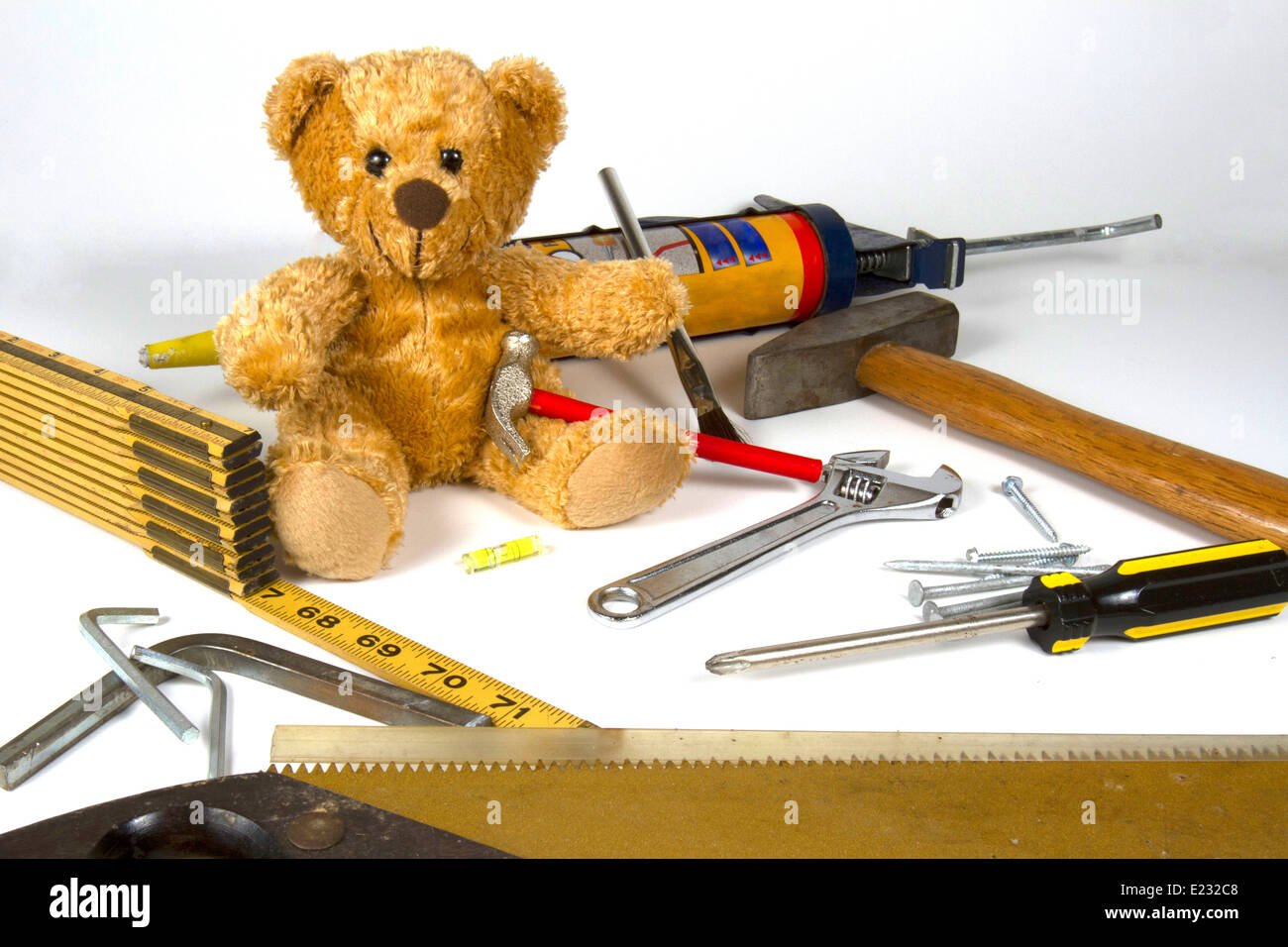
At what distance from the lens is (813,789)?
1.31 metres

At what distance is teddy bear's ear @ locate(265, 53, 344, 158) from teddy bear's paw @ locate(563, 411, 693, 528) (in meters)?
0.59

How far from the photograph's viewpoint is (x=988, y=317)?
2797mm

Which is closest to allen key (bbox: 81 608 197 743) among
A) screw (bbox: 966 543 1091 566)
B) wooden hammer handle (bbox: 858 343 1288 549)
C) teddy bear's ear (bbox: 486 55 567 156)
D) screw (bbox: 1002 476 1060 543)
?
teddy bear's ear (bbox: 486 55 567 156)

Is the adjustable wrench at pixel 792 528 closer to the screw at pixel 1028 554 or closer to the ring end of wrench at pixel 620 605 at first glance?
the ring end of wrench at pixel 620 605

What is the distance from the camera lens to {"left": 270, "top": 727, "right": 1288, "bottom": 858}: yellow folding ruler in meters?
1.24

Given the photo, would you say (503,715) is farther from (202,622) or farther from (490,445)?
(490,445)

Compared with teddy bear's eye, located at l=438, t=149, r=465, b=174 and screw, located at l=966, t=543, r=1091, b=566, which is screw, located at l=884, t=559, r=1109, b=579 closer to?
screw, located at l=966, t=543, r=1091, b=566

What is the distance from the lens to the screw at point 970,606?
166 cm

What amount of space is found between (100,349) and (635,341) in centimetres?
108

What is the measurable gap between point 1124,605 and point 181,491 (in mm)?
1202

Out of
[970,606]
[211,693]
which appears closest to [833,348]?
[970,606]

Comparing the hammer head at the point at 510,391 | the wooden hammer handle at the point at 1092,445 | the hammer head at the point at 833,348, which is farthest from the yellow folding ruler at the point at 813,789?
the hammer head at the point at 833,348

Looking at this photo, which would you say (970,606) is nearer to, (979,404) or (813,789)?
(813,789)
